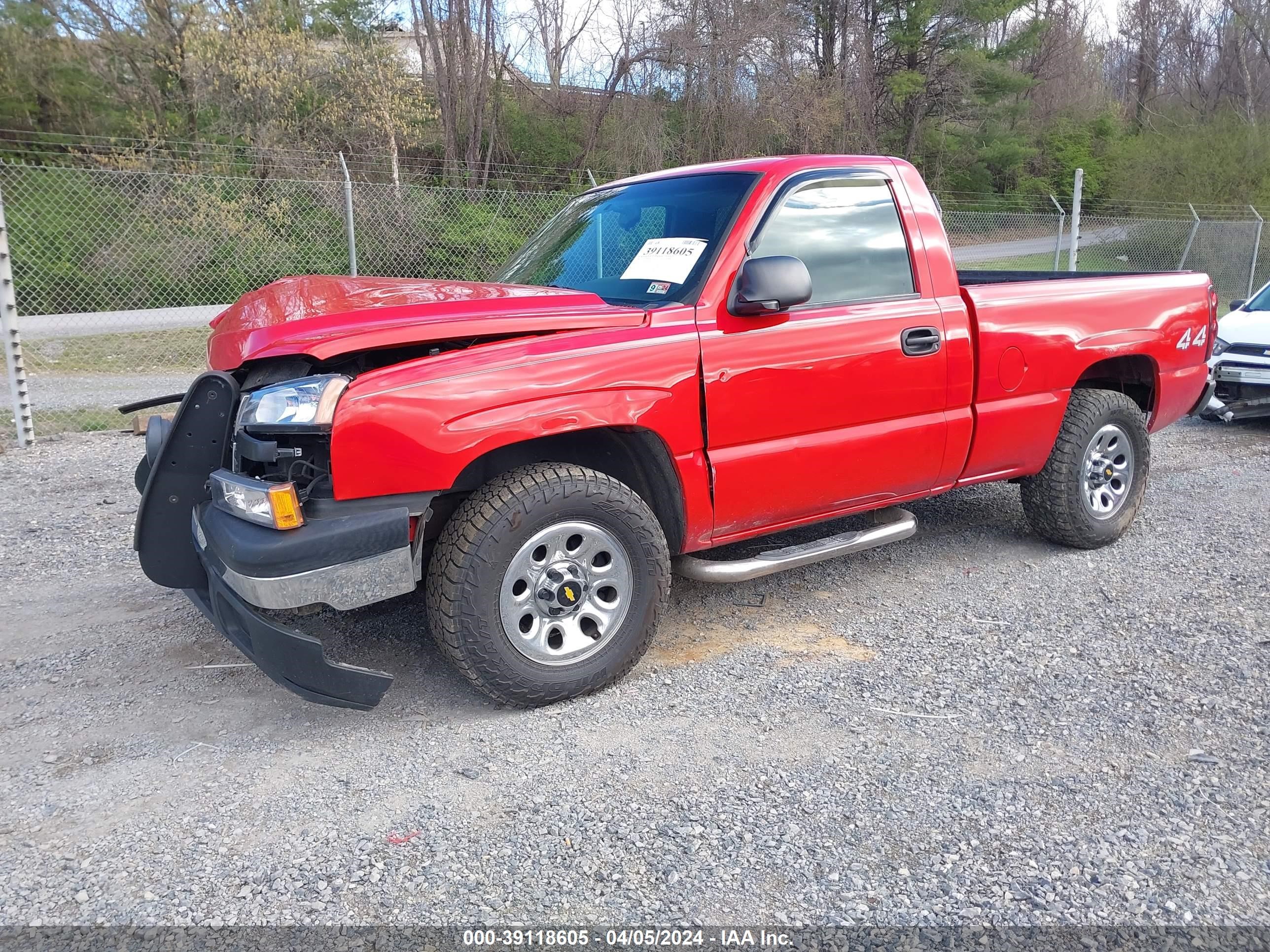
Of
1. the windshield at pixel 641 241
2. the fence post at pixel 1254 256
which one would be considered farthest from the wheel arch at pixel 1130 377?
the fence post at pixel 1254 256

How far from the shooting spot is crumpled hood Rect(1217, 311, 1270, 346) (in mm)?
8227

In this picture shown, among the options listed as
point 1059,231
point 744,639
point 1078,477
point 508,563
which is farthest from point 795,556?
point 1059,231

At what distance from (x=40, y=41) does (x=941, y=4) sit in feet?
86.3

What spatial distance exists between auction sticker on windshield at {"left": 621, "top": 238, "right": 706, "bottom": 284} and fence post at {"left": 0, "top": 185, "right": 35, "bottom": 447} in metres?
5.57

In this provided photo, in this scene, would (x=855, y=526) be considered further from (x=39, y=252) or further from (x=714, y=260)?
(x=39, y=252)

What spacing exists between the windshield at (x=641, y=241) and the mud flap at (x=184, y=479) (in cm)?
152

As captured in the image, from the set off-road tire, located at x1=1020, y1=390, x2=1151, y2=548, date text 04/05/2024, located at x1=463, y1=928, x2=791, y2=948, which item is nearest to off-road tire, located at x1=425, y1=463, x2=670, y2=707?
date text 04/05/2024, located at x1=463, y1=928, x2=791, y2=948

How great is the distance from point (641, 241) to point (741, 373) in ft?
2.64

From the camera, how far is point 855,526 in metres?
5.27

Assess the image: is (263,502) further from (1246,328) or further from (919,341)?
(1246,328)

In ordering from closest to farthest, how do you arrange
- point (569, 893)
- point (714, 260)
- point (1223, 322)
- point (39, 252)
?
point (569, 893) < point (714, 260) < point (1223, 322) < point (39, 252)

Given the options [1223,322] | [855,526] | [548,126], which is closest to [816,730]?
[855,526]

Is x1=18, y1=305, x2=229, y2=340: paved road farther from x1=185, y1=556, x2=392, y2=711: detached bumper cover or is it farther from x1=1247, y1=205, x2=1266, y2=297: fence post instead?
x1=1247, y1=205, x2=1266, y2=297: fence post

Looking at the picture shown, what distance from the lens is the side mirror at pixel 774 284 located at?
138 inches
